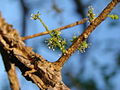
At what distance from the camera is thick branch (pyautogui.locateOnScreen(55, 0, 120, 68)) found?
974mm

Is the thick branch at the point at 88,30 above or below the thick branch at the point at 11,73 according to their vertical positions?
above

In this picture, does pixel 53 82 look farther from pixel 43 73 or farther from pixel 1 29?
pixel 1 29

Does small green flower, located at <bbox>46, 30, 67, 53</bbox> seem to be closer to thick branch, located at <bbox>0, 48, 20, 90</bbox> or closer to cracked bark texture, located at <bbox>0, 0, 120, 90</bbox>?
cracked bark texture, located at <bbox>0, 0, 120, 90</bbox>

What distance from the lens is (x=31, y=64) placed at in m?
1.01

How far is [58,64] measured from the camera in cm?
104

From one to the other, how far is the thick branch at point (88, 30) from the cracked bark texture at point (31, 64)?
4cm

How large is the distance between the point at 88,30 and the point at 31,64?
188 mm

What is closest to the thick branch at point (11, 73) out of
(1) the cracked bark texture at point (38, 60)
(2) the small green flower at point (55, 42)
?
(1) the cracked bark texture at point (38, 60)

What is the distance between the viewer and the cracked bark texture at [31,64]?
95 cm

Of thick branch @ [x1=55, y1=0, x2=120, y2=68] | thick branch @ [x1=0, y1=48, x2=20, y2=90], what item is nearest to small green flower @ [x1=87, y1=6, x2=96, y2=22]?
thick branch @ [x1=55, y1=0, x2=120, y2=68]

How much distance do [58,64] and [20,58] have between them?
4.9 inches

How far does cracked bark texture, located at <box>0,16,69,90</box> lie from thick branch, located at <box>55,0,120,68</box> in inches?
1.5

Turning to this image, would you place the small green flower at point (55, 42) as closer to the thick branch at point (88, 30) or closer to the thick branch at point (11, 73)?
the thick branch at point (88, 30)

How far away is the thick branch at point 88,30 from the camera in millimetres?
974
